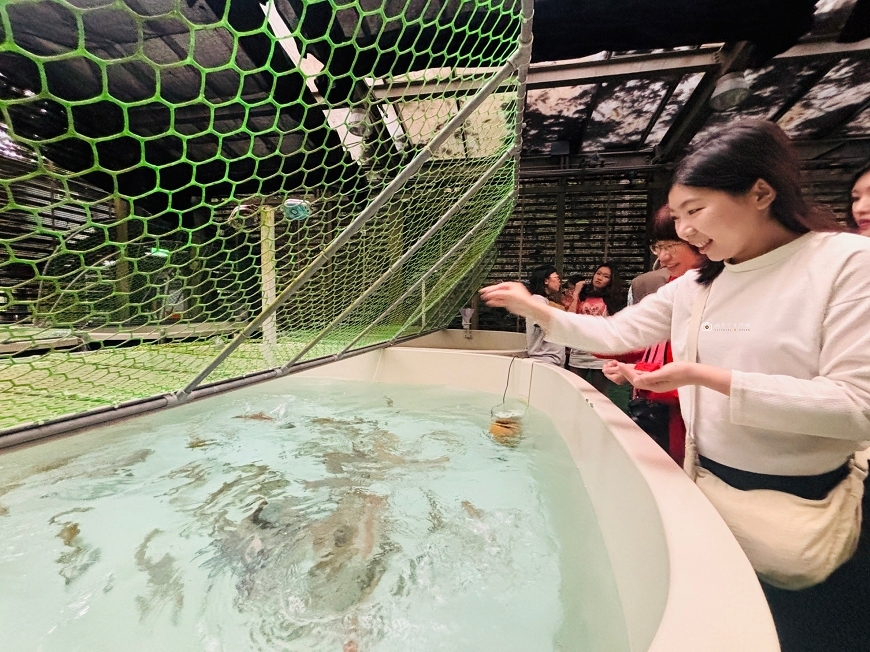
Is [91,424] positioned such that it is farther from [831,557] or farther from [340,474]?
[831,557]

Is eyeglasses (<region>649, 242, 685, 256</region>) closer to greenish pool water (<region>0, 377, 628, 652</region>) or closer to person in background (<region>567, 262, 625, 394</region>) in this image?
greenish pool water (<region>0, 377, 628, 652</region>)

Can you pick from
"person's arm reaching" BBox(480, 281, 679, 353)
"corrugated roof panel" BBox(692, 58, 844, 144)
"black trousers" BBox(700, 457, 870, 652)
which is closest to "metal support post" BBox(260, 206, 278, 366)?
"person's arm reaching" BBox(480, 281, 679, 353)

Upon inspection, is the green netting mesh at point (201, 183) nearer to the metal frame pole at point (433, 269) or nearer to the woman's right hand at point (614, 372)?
the metal frame pole at point (433, 269)

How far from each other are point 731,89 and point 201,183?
104 inches

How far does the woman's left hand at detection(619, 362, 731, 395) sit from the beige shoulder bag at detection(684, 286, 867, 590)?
19cm

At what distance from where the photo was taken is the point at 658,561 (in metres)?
0.59

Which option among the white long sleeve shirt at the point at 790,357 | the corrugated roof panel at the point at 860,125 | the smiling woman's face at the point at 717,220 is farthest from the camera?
the corrugated roof panel at the point at 860,125

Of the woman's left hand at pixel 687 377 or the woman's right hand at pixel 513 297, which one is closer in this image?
the woman's left hand at pixel 687 377

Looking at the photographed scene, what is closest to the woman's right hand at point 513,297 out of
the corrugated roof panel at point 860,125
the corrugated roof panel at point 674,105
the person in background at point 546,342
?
the person in background at point 546,342

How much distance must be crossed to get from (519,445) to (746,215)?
103 cm

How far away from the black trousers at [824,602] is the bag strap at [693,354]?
0.09m

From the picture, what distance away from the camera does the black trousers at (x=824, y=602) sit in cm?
56

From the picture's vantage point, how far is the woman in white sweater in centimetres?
50

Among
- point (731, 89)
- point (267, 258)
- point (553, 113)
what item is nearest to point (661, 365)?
point (267, 258)
